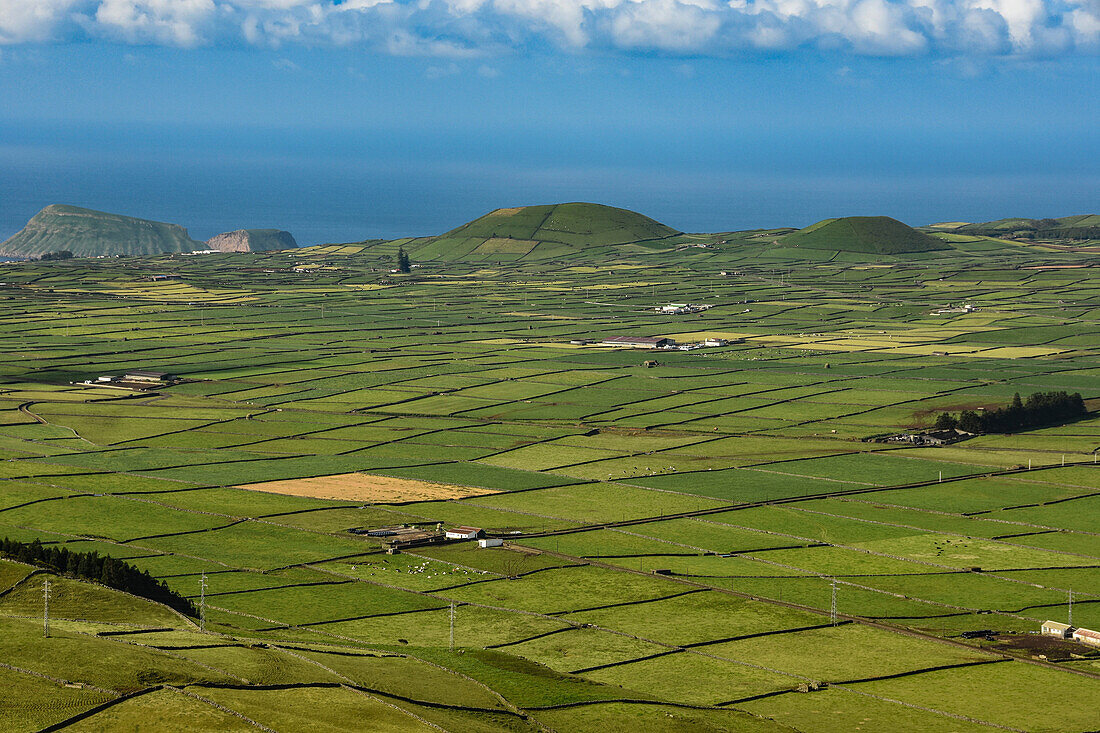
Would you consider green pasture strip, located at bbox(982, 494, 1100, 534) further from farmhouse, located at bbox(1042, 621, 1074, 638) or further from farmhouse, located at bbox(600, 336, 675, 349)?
farmhouse, located at bbox(600, 336, 675, 349)

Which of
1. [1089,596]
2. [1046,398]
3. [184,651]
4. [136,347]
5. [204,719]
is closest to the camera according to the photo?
[204,719]

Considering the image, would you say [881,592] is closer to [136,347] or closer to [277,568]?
[277,568]

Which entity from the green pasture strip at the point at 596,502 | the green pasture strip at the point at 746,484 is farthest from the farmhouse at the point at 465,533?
Answer: the green pasture strip at the point at 746,484

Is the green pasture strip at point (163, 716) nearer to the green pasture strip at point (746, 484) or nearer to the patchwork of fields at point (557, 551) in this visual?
the patchwork of fields at point (557, 551)

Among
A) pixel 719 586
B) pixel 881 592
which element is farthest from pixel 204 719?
pixel 881 592

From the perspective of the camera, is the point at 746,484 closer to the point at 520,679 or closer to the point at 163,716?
the point at 520,679

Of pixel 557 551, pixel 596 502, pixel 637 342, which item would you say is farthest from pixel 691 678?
pixel 637 342

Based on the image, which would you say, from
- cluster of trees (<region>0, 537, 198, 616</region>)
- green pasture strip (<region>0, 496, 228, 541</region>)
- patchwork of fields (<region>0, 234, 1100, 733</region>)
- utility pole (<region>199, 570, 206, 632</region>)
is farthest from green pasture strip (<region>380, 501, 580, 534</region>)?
utility pole (<region>199, 570, 206, 632</region>)
